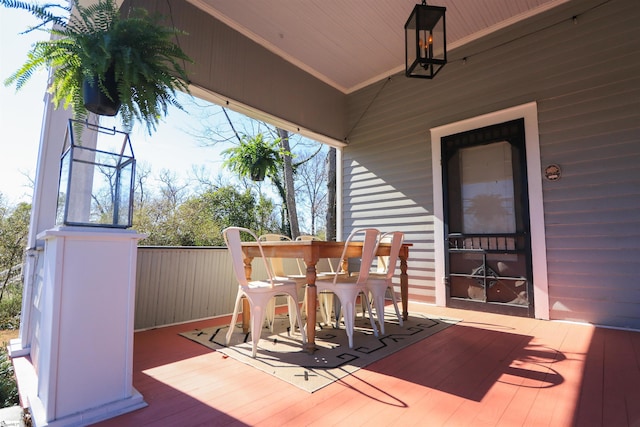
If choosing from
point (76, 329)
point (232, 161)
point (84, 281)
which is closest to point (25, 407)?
point (76, 329)

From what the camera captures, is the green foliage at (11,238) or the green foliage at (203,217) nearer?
the green foliage at (11,238)

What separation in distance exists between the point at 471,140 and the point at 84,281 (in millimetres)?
4312

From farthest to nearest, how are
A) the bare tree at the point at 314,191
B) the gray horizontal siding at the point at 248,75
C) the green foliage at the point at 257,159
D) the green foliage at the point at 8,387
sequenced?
1. the bare tree at the point at 314,191
2. the green foliage at the point at 257,159
3. the gray horizontal siding at the point at 248,75
4. the green foliage at the point at 8,387

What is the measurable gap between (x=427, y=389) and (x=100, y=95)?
96.3 inches

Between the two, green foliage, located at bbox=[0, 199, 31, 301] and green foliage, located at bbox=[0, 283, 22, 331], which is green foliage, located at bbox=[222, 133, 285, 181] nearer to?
green foliage, located at bbox=[0, 199, 31, 301]

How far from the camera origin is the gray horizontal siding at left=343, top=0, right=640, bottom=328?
3.10 m

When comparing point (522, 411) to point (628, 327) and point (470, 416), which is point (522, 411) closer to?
point (470, 416)

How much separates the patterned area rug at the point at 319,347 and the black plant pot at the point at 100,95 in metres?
1.85

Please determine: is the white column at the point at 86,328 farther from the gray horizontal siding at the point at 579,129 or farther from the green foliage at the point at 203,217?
Result: the gray horizontal siding at the point at 579,129

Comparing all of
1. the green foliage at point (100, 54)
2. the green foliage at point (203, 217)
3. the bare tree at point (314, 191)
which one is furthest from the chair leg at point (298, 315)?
the bare tree at point (314, 191)

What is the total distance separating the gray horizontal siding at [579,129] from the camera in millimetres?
3098

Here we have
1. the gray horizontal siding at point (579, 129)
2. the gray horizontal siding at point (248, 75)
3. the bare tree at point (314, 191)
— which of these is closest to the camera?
the gray horizontal siding at point (579, 129)

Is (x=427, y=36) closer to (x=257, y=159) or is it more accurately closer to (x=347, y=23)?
(x=347, y=23)

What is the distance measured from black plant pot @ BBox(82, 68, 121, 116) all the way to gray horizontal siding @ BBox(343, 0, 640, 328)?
3.89 m
